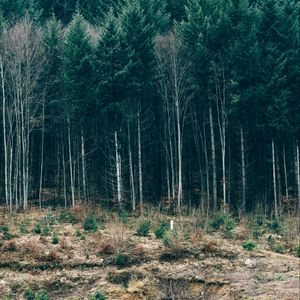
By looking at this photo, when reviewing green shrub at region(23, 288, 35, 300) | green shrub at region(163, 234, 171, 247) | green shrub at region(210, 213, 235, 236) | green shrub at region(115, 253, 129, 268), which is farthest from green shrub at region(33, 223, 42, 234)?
green shrub at region(210, 213, 235, 236)

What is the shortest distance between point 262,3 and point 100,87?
518 inches

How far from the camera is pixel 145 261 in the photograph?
1942cm

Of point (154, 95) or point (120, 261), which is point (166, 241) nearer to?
point (120, 261)

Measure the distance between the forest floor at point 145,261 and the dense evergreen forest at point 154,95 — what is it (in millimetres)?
5604

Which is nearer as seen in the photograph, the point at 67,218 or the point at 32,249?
the point at 32,249

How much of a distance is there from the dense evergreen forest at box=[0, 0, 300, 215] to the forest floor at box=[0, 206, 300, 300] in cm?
560

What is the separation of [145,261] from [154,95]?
1695 cm

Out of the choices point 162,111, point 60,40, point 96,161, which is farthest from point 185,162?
point 60,40

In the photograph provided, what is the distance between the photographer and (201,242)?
2138cm

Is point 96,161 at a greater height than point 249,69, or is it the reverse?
point 249,69

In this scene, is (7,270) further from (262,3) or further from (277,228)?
(262,3)

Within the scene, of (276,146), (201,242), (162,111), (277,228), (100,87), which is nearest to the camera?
Result: (201,242)

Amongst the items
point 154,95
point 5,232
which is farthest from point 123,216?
point 154,95

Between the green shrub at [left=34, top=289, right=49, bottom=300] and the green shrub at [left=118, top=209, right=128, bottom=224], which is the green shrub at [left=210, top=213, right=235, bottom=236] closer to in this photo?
the green shrub at [left=118, top=209, right=128, bottom=224]
